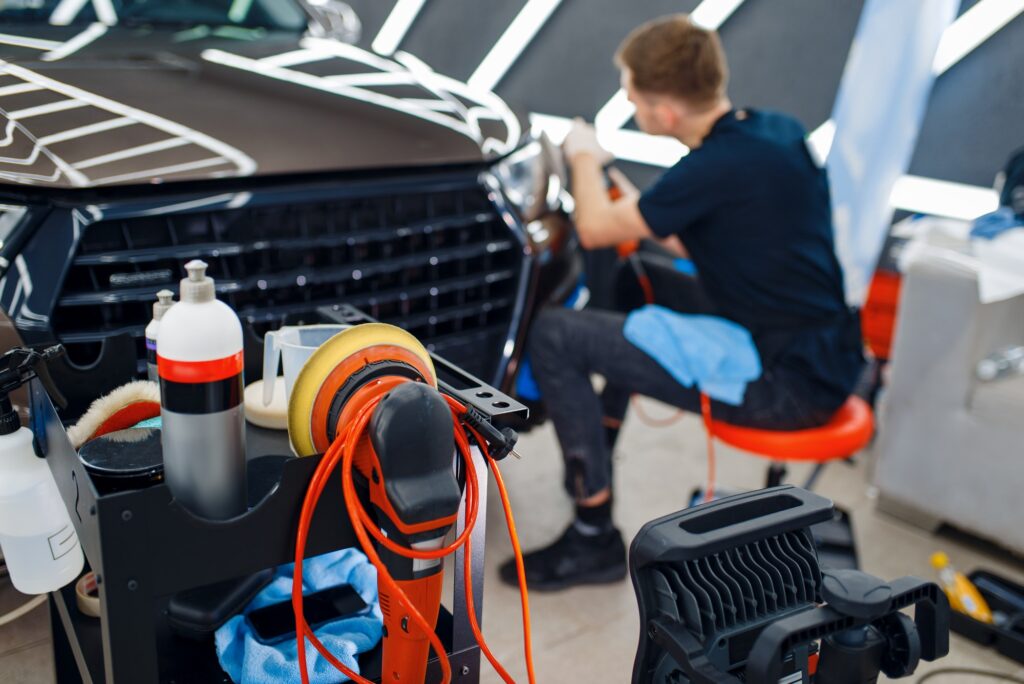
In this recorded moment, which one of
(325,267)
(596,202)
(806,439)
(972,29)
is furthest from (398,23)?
(806,439)

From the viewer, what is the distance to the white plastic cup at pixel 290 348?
1.00 meters

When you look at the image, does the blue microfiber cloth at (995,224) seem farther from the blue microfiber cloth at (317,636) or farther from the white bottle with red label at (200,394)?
the white bottle with red label at (200,394)

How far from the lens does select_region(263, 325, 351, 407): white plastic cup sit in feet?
3.27

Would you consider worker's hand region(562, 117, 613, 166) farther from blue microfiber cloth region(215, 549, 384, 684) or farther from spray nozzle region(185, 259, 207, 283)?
spray nozzle region(185, 259, 207, 283)

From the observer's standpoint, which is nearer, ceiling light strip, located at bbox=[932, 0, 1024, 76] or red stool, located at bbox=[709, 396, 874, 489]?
red stool, located at bbox=[709, 396, 874, 489]

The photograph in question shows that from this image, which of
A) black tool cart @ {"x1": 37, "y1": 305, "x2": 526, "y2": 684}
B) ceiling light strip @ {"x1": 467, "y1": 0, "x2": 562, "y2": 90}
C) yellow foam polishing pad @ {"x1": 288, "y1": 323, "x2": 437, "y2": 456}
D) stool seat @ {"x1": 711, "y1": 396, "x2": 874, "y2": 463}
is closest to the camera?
black tool cart @ {"x1": 37, "y1": 305, "x2": 526, "y2": 684}

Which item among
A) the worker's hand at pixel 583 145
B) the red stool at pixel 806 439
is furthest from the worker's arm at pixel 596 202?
the red stool at pixel 806 439

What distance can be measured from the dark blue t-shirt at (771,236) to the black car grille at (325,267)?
40 cm

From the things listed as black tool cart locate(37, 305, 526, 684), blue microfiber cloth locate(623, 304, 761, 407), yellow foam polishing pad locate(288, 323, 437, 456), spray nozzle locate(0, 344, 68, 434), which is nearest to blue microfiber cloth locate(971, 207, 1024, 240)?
blue microfiber cloth locate(623, 304, 761, 407)

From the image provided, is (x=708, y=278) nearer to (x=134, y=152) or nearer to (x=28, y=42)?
(x=134, y=152)

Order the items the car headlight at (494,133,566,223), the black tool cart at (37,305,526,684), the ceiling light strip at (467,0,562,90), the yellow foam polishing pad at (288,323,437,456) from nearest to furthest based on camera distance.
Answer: the black tool cart at (37,305,526,684), the yellow foam polishing pad at (288,323,437,456), the car headlight at (494,133,566,223), the ceiling light strip at (467,0,562,90)

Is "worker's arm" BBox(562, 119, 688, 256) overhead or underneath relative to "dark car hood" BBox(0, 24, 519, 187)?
underneath

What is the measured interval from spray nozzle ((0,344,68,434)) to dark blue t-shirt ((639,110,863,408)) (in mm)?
1236

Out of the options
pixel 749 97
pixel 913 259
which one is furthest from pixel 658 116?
pixel 749 97
